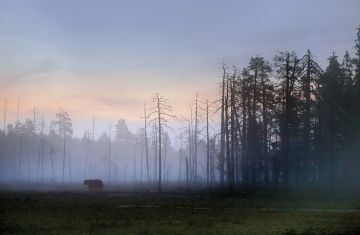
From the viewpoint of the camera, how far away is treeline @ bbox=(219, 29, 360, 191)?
5706cm

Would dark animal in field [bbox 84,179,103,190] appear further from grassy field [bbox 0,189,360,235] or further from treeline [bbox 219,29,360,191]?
grassy field [bbox 0,189,360,235]

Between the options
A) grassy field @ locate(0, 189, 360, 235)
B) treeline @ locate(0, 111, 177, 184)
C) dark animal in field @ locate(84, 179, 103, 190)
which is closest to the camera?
grassy field @ locate(0, 189, 360, 235)

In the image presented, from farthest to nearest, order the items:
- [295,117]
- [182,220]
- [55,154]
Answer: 1. [55,154]
2. [295,117]
3. [182,220]

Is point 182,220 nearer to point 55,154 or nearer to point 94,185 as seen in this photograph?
point 94,185

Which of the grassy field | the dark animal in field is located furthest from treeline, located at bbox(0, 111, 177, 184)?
the grassy field

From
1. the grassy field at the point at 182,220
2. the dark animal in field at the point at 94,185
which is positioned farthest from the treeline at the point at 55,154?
the grassy field at the point at 182,220

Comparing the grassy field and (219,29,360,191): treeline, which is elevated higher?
(219,29,360,191): treeline

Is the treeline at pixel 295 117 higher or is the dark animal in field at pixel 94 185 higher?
the treeline at pixel 295 117

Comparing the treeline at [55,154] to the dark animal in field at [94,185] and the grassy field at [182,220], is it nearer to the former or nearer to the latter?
the dark animal in field at [94,185]

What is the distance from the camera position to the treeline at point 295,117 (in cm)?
5706

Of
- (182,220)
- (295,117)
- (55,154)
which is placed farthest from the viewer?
(55,154)

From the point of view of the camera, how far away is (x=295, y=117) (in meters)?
62.8

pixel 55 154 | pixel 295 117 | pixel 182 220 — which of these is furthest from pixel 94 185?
pixel 55 154

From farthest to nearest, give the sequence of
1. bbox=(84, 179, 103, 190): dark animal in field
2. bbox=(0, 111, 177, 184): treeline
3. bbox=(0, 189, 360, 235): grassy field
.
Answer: bbox=(0, 111, 177, 184): treeline, bbox=(84, 179, 103, 190): dark animal in field, bbox=(0, 189, 360, 235): grassy field
